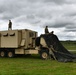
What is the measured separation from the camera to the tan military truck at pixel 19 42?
73.7 feet

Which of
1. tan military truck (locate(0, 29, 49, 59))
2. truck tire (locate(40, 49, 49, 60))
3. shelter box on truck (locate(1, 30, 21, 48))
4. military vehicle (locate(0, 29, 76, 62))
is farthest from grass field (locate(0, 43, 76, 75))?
shelter box on truck (locate(1, 30, 21, 48))

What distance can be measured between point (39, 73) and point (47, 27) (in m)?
11.2

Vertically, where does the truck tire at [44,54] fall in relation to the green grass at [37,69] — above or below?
above

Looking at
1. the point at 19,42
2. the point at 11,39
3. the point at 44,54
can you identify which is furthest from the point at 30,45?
the point at 44,54

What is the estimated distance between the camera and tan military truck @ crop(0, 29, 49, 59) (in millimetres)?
22453

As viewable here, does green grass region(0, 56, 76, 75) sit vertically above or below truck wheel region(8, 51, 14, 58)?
below

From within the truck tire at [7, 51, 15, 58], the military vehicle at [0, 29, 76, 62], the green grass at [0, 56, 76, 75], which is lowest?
the green grass at [0, 56, 76, 75]

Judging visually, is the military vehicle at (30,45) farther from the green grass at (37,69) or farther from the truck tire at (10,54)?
the green grass at (37,69)

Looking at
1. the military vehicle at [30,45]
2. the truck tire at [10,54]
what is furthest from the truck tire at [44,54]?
the truck tire at [10,54]

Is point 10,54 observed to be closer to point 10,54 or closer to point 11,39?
point 10,54

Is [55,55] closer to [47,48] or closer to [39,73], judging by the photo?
[47,48]

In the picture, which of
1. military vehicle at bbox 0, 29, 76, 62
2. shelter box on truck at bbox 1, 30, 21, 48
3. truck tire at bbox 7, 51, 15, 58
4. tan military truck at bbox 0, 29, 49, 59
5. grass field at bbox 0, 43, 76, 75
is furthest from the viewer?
truck tire at bbox 7, 51, 15, 58

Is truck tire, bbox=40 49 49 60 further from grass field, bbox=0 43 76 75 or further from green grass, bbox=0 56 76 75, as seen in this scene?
green grass, bbox=0 56 76 75

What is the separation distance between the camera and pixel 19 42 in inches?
899
